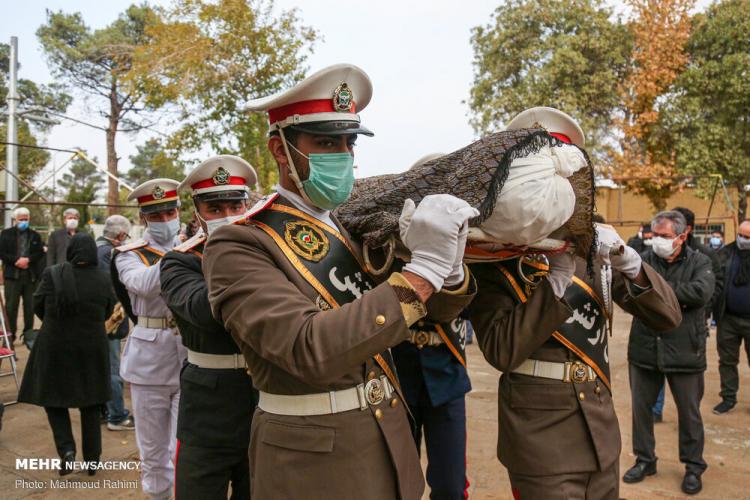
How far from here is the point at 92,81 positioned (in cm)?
2662

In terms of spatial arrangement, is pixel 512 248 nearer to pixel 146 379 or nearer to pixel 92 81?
pixel 146 379

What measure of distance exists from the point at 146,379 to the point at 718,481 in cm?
417

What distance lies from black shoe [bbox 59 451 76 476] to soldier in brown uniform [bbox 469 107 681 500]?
137 inches

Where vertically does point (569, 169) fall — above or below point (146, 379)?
above

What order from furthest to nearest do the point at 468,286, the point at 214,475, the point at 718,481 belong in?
the point at 718,481
the point at 214,475
the point at 468,286

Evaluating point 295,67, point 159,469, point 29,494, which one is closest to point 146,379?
point 159,469

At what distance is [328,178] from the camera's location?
1892 millimetres

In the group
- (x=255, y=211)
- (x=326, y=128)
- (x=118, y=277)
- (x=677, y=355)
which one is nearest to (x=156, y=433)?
(x=118, y=277)

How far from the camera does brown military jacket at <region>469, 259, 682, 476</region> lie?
2.25m

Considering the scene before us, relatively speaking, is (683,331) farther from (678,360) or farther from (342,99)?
(342,99)

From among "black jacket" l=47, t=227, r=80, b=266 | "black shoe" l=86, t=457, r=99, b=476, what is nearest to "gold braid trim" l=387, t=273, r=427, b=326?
"black shoe" l=86, t=457, r=99, b=476

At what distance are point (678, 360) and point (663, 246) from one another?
2.81 feet

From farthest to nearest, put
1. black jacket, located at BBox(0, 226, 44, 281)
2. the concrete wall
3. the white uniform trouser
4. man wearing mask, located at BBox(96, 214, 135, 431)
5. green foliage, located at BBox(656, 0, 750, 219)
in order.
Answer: the concrete wall, green foliage, located at BBox(656, 0, 750, 219), black jacket, located at BBox(0, 226, 44, 281), man wearing mask, located at BBox(96, 214, 135, 431), the white uniform trouser

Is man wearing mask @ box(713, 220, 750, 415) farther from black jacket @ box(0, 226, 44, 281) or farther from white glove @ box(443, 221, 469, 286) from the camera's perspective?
black jacket @ box(0, 226, 44, 281)
